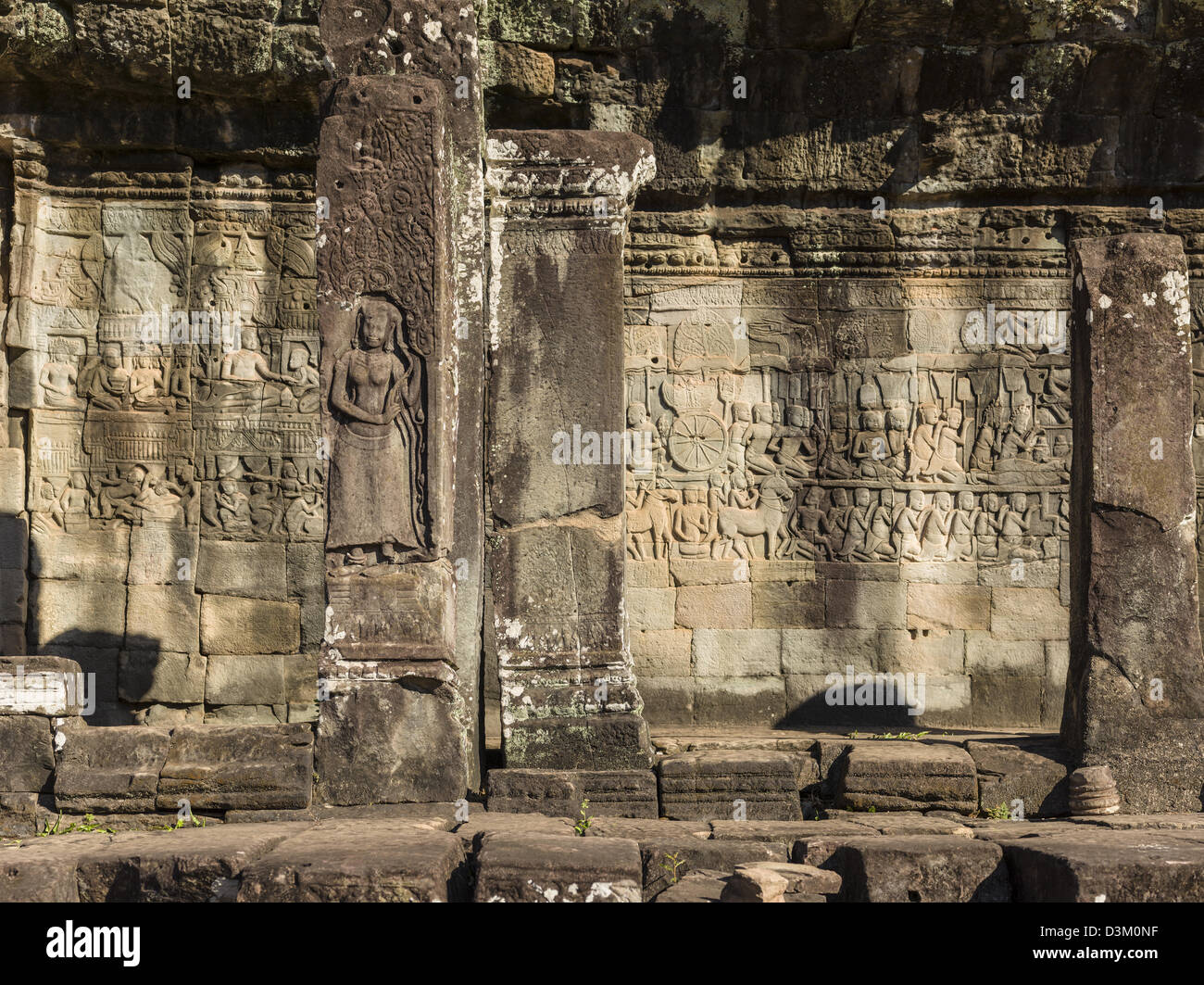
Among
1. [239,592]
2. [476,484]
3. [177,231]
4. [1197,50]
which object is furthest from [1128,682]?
[177,231]

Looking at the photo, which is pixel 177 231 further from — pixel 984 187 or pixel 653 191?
pixel 984 187

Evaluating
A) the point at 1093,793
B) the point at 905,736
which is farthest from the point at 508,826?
the point at 905,736

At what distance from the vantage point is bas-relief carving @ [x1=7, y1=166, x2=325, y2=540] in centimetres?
999

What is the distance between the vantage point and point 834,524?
33.7 ft

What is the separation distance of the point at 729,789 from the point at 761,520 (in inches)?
155

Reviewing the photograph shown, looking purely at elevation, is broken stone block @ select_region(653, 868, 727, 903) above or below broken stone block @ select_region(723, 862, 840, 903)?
below

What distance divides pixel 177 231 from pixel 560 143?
4.15m

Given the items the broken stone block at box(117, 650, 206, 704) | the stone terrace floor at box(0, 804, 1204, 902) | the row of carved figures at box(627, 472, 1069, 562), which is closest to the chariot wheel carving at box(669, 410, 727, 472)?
the row of carved figures at box(627, 472, 1069, 562)

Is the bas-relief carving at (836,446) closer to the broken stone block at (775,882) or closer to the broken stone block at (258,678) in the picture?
the broken stone block at (258,678)

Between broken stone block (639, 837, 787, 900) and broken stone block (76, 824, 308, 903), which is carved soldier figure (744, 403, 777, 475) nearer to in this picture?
broken stone block (639, 837, 787, 900)

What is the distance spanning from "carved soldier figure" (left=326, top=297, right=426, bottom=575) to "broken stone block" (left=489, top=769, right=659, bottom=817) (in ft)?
4.06

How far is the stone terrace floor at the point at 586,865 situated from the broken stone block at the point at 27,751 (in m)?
0.58

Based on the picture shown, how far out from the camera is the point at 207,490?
10.1 m

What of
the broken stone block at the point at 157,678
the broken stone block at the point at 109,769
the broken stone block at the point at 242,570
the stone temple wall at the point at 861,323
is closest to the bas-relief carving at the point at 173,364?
the broken stone block at the point at 242,570
